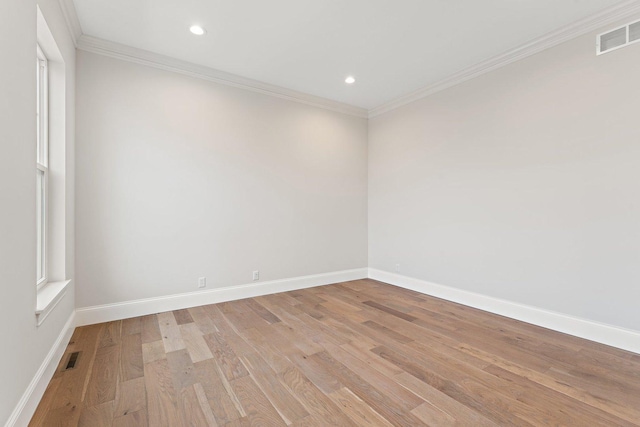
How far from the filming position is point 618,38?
8.16 feet

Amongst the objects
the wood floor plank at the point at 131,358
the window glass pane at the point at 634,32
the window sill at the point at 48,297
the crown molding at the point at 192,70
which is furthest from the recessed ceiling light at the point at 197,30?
the window glass pane at the point at 634,32

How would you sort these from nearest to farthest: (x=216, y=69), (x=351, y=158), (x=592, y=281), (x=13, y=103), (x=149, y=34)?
(x=13, y=103), (x=592, y=281), (x=149, y=34), (x=216, y=69), (x=351, y=158)

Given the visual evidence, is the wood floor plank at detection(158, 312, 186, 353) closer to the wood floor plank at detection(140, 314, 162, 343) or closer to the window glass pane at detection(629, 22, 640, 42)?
the wood floor plank at detection(140, 314, 162, 343)

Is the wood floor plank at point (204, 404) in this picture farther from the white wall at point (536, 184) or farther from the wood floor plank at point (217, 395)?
the white wall at point (536, 184)

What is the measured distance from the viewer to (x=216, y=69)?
11.6ft

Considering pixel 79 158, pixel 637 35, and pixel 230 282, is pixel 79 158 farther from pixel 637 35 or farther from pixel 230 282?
pixel 637 35

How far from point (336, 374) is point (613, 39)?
3645 millimetres

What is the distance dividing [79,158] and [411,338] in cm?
368

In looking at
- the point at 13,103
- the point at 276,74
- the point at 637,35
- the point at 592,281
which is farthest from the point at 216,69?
the point at 592,281

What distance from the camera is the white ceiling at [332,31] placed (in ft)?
8.02

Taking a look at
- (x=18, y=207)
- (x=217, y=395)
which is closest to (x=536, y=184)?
(x=217, y=395)

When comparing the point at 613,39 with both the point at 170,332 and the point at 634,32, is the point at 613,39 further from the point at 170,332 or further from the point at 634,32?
the point at 170,332

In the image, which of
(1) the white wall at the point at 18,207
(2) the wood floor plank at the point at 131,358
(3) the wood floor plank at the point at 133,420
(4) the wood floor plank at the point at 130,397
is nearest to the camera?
(1) the white wall at the point at 18,207

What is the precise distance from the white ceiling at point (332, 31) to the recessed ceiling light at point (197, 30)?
0.17 ft
